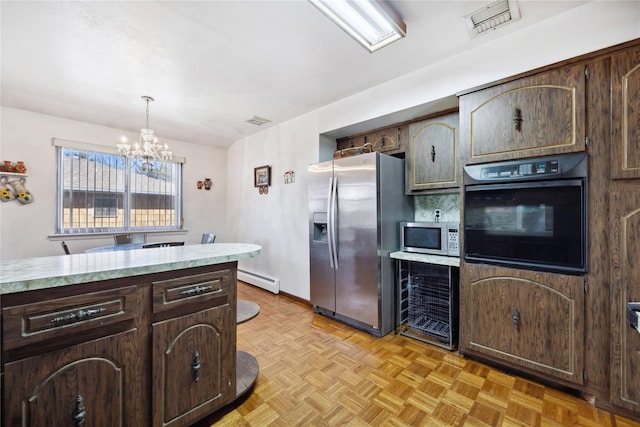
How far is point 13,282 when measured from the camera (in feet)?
3.06

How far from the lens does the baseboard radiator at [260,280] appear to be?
4094 mm

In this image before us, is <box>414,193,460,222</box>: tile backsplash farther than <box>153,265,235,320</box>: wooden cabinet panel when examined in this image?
Yes

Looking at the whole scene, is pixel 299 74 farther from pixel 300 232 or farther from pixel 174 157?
pixel 174 157

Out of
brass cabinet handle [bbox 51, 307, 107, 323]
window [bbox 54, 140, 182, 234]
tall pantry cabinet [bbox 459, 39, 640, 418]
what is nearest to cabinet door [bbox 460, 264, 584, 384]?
tall pantry cabinet [bbox 459, 39, 640, 418]

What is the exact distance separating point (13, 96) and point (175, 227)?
8.46 ft

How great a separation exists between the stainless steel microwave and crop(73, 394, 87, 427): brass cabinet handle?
8.55 feet

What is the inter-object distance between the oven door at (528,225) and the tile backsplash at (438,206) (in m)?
0.66

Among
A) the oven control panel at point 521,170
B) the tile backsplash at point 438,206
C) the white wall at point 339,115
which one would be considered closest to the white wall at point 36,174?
the white wall at point 339,115

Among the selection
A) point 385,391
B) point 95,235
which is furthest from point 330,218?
point 95,235

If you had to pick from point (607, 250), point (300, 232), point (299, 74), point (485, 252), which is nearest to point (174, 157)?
point (300, 232)

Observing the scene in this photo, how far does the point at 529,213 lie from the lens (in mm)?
1935

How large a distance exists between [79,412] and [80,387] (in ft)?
0.33

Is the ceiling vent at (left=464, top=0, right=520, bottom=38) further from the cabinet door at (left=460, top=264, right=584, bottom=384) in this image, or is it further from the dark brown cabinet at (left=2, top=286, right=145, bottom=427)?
the dark brown cabinet at (left=2, top=286, right=145, bottom=427)

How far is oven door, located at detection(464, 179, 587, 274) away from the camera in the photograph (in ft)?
5.73
